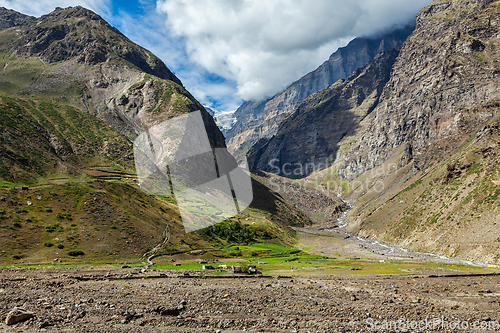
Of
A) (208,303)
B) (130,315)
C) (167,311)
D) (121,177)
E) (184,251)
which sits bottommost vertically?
(184,251)

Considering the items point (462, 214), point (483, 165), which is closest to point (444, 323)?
point (462, 214)

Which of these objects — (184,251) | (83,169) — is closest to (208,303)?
(184,251)

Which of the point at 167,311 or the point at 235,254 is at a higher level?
the point at 167,311

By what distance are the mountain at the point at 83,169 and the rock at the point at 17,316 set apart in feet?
85.4

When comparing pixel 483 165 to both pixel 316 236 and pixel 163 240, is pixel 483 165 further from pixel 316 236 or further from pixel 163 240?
pixel 163 240

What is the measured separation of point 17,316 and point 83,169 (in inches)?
3749

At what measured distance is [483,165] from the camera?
90562 millimetres

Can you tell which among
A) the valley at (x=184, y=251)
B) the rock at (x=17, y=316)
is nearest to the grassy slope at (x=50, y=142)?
the valley at (x=184, y=251)

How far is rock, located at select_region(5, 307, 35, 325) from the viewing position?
1488 centimetres

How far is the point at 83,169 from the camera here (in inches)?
3787

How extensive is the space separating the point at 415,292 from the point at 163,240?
45124mm

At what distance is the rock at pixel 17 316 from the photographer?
14.9m

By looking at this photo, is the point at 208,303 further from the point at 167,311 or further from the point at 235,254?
the point at 235,254

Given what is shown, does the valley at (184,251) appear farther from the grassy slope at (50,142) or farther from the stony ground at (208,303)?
the grassy slope at (50,142)
